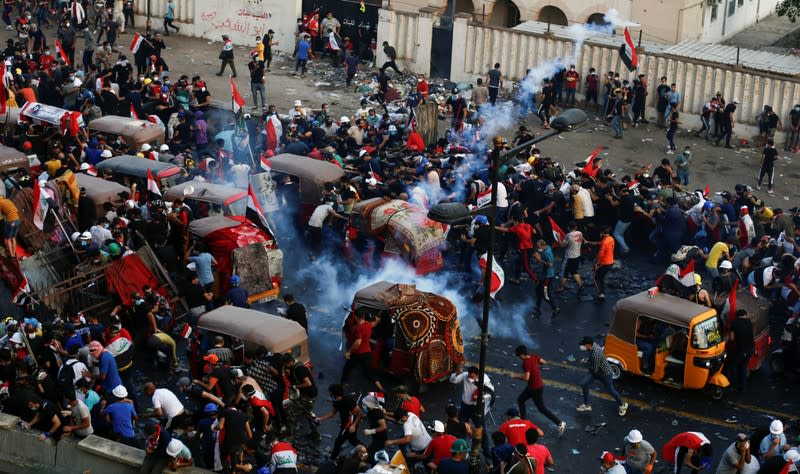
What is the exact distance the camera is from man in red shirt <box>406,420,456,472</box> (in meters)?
14.4

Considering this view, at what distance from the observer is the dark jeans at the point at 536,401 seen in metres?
16.5

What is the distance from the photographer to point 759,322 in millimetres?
18234

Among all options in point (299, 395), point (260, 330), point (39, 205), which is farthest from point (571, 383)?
point (39, 205)

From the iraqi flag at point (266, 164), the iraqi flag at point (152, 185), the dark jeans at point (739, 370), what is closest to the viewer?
the dark jeans at point (739, 370)

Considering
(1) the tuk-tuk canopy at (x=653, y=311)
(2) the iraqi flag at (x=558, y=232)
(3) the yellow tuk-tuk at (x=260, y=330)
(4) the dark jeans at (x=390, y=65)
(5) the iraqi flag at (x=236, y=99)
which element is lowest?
(3) the yellow tuk-tuk at (x=260, y=330)

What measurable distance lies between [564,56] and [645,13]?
5557 millimetres

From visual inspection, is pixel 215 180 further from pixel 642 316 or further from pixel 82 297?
pixel 642 316

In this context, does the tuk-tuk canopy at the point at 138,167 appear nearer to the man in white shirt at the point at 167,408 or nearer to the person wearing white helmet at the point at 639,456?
the man in white shirt at the point at 167,408

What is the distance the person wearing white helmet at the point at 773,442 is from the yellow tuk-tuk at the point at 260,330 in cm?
616

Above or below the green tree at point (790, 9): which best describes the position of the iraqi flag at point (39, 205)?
below

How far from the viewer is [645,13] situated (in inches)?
1457

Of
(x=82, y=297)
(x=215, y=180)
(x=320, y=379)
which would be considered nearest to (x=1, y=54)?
(x=215, y=180)

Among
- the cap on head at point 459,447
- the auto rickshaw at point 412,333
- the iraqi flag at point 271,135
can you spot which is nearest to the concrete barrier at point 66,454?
the cap on head at point 459,447

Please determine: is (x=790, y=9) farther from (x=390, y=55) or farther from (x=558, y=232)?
(x=558, y=232)
